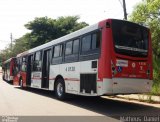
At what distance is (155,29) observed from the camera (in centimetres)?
2025

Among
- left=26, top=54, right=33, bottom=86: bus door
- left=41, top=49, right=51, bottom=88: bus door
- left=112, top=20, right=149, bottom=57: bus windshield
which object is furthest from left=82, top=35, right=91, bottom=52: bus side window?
left=26, top=54, right=33, bottom=86: bus door

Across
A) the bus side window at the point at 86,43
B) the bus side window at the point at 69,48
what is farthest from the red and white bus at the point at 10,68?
the bus side window at the point at 86,43

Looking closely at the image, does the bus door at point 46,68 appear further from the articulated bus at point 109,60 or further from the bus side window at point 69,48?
the articulated bus at point 109,60

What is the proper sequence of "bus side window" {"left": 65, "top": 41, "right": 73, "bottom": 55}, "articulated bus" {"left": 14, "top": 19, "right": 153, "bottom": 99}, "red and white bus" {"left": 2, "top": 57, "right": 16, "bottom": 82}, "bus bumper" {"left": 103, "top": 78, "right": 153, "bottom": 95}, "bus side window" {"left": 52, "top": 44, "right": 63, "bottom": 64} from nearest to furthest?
"bus bumper" {"left": 103, "top": 78, "right": 153, "bottom": 95} → "articulated bus" {"left": 14, "top": 19, "right": 153, "bottom": 99} → "bus side window" {"left": 65, "top": 41, "right": 73, "bottom": 55} → "bus side window" {"left": 52, "top": 44, "right": 63, "bottom": 64} → "red and white bus" {"left": 2, "top": 57, "right": 16, "bottom": 82}

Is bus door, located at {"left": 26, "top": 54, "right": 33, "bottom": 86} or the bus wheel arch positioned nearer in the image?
the bus wheel arch

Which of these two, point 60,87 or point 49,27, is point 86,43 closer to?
point 60,87

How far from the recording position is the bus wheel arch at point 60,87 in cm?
1456

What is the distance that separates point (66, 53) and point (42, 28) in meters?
33.3

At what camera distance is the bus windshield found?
11070 millimetres

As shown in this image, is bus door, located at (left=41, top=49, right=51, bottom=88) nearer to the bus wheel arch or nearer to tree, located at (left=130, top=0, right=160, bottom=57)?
the bus wheel arch

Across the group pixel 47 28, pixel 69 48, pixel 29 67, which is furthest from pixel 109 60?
pixel 47 28

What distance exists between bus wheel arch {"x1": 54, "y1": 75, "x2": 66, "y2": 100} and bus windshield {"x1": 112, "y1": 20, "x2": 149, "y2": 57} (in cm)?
437

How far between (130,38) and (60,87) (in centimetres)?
497

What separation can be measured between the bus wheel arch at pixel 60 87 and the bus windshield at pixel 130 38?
4.37m
